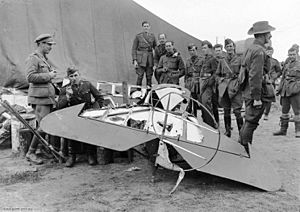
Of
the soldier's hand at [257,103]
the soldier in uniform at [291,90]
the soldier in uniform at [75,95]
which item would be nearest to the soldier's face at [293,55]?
the soldier in uniform at [291,90]

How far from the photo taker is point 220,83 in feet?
20.5

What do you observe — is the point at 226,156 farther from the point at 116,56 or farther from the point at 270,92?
the point at 116,56

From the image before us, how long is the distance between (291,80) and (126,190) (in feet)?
13.5

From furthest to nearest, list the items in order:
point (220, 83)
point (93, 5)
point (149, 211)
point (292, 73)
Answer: point (93, 5) → point (292, 73) → point (220, 83) → point (149, 211)

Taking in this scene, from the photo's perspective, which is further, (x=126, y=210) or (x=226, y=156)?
(x=226, y=156)

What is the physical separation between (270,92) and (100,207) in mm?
2294

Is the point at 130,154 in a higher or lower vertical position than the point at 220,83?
lower

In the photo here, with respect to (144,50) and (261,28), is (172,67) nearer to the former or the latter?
(144,50)

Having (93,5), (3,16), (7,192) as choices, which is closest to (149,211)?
(7,192)

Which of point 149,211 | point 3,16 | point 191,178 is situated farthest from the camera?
point 3,16

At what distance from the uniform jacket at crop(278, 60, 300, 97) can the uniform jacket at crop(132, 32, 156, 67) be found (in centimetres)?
262

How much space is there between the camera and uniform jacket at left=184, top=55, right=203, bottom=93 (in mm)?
6836

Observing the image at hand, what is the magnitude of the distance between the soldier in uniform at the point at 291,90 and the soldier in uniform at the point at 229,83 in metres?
1.02

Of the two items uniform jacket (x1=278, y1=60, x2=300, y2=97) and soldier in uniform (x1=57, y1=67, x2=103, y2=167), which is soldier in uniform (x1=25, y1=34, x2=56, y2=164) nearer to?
soldier in uniform (x1=57, y1=67, x2=103, y2=167)
